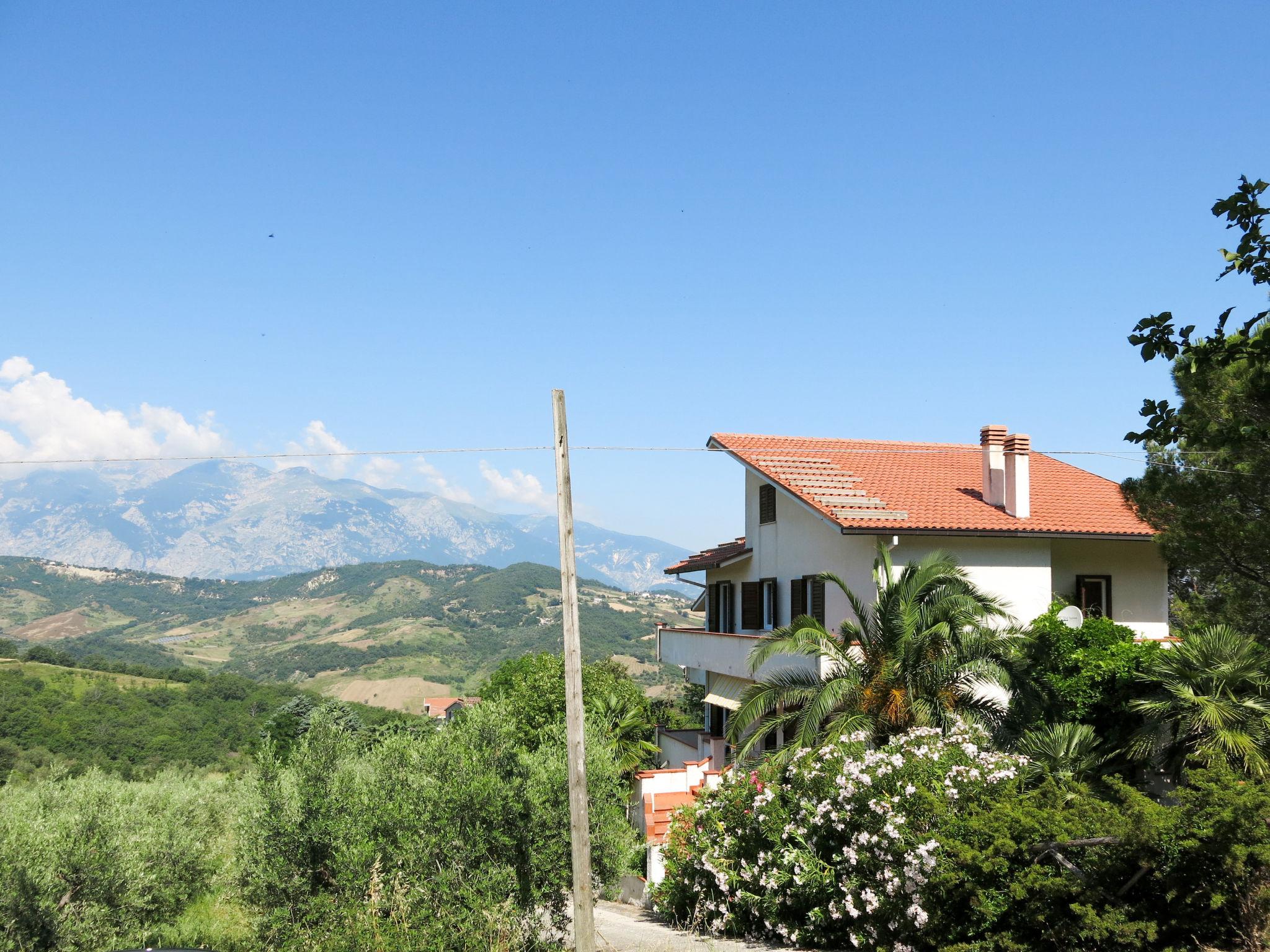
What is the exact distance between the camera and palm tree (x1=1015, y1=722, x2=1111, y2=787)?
1548 cm

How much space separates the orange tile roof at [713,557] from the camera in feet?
92.0

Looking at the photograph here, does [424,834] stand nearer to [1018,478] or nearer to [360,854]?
[360,854]

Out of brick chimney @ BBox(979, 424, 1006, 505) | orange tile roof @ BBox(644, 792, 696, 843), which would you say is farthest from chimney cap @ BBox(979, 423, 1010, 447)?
orange tile roof @ BBox(644, 792, 696, 843)

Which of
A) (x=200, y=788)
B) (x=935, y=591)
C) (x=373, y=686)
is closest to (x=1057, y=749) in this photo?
(x=935, y=591)

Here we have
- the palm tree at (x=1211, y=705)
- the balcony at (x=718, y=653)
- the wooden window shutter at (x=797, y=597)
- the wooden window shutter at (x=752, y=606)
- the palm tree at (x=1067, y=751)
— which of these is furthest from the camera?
the wooden window shutter at (x=752, y=606)

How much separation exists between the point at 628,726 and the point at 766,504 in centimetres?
1359

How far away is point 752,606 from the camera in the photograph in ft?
87.8

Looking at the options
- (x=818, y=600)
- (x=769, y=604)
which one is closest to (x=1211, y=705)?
(x=818, y=600)

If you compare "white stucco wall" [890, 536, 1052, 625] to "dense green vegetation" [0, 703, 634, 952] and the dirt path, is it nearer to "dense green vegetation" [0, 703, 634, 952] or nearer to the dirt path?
"dense green vegetation" [0, 703, 634, 952]

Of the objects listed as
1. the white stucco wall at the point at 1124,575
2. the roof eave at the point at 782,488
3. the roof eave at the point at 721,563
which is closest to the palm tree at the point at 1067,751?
the roof eave at the point at 782,488

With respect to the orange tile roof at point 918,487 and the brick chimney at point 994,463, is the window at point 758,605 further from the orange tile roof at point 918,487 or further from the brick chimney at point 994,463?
the brick chimney at point 994,463

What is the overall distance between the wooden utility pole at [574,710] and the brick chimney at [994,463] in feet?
41.7

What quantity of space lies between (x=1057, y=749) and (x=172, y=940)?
15.3 m

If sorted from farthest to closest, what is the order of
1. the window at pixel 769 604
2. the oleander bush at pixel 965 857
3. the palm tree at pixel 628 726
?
the palm tree at pixel 628 726
the window at pixel 769 604
the oleander bush at pixel 965 857
